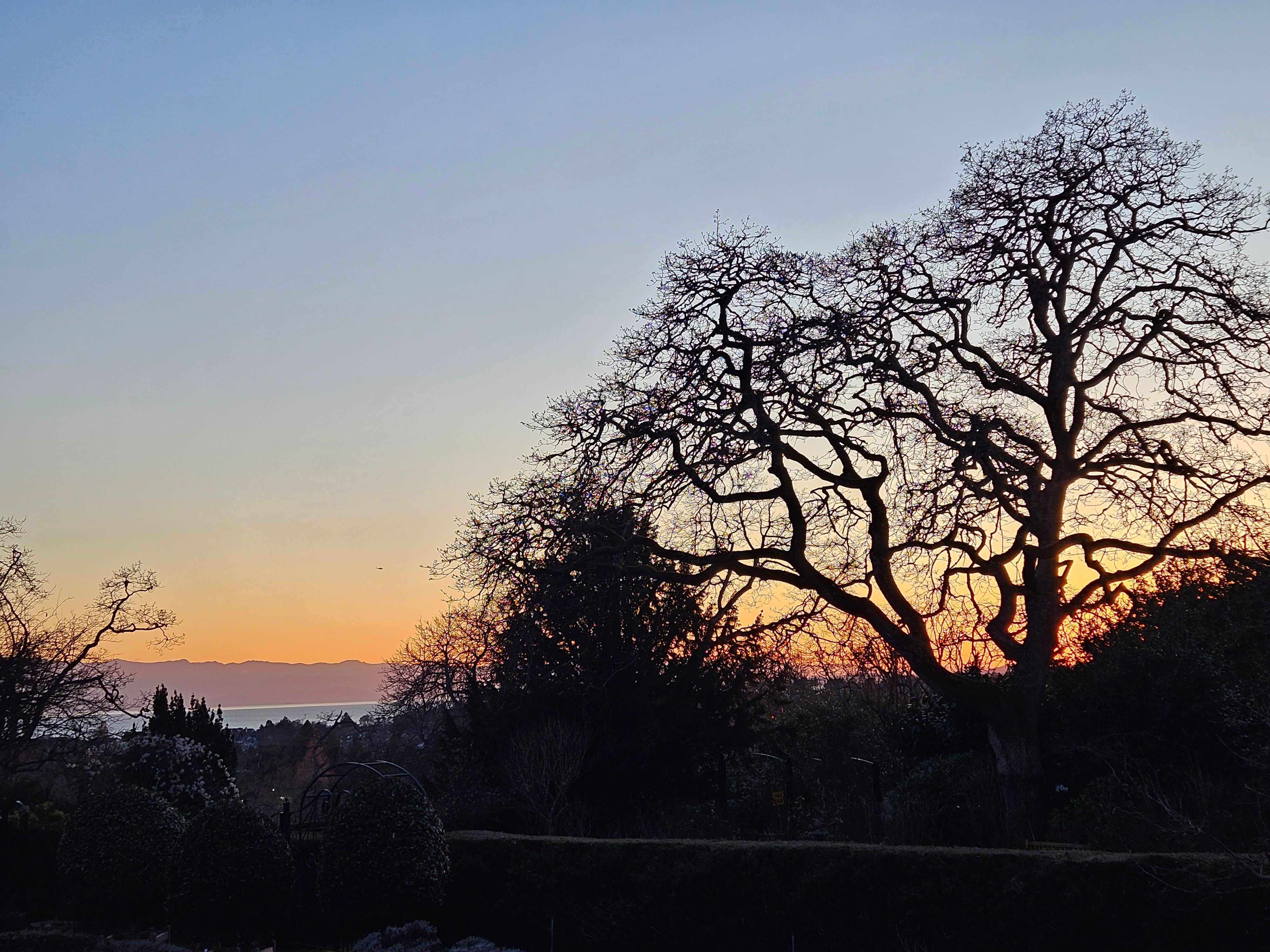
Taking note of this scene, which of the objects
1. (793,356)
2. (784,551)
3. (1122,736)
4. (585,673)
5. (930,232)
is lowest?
(1122,736)

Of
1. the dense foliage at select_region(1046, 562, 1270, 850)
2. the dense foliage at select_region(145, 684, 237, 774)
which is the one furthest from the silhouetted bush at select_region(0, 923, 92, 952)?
the dense foliage at select_region(145, 684, 237, 774)

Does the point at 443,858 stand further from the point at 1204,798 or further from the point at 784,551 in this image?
the point at 1204,798

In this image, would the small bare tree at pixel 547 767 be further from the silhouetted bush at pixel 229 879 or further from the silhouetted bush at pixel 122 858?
the silhouetted bush at pixel 122 858

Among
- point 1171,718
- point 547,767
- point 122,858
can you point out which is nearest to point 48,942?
point 122,858

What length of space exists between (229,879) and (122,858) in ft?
11.0

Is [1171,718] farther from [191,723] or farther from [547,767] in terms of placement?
[191,723]

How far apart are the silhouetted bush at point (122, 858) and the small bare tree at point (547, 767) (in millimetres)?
5979

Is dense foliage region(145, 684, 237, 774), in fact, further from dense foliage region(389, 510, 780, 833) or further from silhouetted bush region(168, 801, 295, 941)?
silhouetted bush region(168, 801, 295, 941)

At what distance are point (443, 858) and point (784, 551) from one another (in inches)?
250

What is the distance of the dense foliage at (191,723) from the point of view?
94.9 ft

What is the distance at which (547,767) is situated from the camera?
18.5 meters

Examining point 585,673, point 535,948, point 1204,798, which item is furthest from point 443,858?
point 1204,798

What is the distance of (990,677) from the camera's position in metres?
17.4

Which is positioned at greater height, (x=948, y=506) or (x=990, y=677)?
(x=948, y=506)
